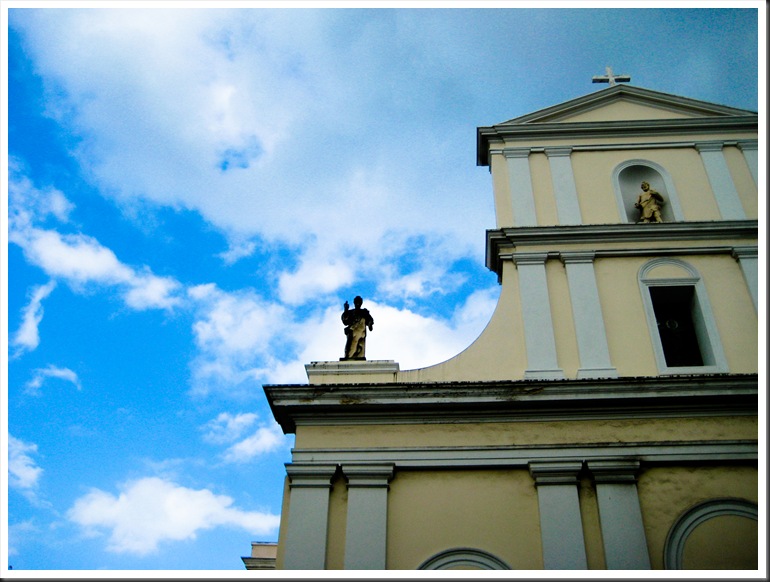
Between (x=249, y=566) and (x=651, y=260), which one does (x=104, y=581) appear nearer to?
(x=651, y=260)

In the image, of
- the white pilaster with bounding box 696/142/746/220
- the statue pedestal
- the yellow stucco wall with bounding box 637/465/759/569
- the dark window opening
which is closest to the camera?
the yellow stucco wall with bounding box 637/465/759/569

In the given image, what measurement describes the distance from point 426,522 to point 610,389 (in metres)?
3.30

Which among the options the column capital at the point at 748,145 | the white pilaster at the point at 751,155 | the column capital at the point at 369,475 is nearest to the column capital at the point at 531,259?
the column capital at the point at 369,475

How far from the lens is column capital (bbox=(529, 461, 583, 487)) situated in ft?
32.8

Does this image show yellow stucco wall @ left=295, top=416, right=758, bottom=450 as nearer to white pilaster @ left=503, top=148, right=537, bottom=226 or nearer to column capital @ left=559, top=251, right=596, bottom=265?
column capital @ left=559, top=251, right=596, bottom=265

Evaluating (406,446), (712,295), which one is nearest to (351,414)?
(406,446)

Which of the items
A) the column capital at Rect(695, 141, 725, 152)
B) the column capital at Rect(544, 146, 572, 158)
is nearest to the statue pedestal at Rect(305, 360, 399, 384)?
the column capital at Rect(544, 146, 572, 158)

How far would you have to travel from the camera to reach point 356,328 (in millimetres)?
12148

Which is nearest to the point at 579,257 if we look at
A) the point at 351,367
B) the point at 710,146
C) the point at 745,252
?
the point at 745,252

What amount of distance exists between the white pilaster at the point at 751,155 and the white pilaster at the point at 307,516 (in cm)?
976

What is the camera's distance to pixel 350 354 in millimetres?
11891

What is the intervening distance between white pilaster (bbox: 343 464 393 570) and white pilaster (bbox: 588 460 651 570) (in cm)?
290

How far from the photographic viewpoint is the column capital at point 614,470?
993cm

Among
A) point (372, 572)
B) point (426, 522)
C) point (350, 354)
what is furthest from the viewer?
point (350, 354)
